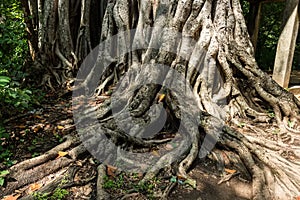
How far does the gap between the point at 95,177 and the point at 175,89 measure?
1494 millimetres

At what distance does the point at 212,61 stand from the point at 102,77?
186 cm

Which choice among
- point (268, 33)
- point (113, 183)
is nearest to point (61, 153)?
point (113, 183)

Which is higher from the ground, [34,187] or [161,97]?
[161,97]

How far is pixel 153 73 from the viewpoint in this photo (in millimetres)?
3518

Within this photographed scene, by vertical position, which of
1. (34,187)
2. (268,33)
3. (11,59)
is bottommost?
(34,187)

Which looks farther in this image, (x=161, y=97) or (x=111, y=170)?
(x=161, y=97)

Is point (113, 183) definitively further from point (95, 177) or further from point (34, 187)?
point (34, 187)

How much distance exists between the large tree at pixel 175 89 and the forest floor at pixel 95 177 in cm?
11

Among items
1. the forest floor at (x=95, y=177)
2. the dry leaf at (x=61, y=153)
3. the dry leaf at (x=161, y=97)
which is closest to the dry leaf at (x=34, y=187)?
the forest floor at (x=95, y=177)

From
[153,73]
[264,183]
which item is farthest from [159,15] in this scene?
[264,183]

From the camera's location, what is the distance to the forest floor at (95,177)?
2348mm

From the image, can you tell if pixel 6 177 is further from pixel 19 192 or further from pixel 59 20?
pixel 59 20

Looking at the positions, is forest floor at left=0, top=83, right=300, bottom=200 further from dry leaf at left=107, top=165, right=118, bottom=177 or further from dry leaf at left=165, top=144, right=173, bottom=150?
dry leaf at left=165, top=144, right=173, bottom=150

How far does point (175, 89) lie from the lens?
341 centimetres
